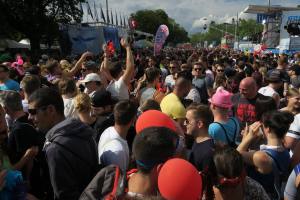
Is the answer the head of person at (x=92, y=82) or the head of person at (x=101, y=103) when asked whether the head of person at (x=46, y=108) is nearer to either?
the head of person at (x=101, y=103)

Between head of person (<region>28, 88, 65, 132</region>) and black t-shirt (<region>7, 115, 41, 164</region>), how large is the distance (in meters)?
0.18

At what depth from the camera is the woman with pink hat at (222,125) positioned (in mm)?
3729

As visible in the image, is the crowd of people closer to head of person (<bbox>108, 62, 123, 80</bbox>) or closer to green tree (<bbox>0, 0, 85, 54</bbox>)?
head of person (<bbox>108, 62, 123, 80</bbox>)

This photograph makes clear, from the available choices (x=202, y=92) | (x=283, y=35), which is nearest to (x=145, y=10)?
(x=283, y=35)

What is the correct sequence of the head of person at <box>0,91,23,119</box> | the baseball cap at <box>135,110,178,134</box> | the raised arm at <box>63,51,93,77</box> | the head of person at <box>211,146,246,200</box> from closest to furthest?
1. the head of person at <box>211,146,246,200</box>
2. the baseball cap at <box>135,110,178,134</box>
3. the head of person at <box>0,91,23,119</box>
4. the raised arm at <box>63,51,93,77</box>

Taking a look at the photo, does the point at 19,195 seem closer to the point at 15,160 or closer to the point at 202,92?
the point at 15,160

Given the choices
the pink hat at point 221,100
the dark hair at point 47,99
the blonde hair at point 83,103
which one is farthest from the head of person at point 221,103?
the dark hair at point 47,99

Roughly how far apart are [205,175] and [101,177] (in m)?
0.77

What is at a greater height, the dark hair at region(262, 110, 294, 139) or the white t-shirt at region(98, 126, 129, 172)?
the dark hair at region(262, 110, 294, 139)

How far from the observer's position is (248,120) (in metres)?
5.28

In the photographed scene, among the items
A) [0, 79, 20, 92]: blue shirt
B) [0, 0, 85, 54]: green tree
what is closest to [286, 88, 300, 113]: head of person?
[0, 79, 20, 92]: blue shirt

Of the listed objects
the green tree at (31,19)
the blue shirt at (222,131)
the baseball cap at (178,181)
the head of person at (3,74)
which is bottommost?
the blue shirt at (222,131)

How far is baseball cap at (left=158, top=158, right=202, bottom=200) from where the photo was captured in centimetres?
184

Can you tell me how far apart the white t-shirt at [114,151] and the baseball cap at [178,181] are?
3.45 feet
